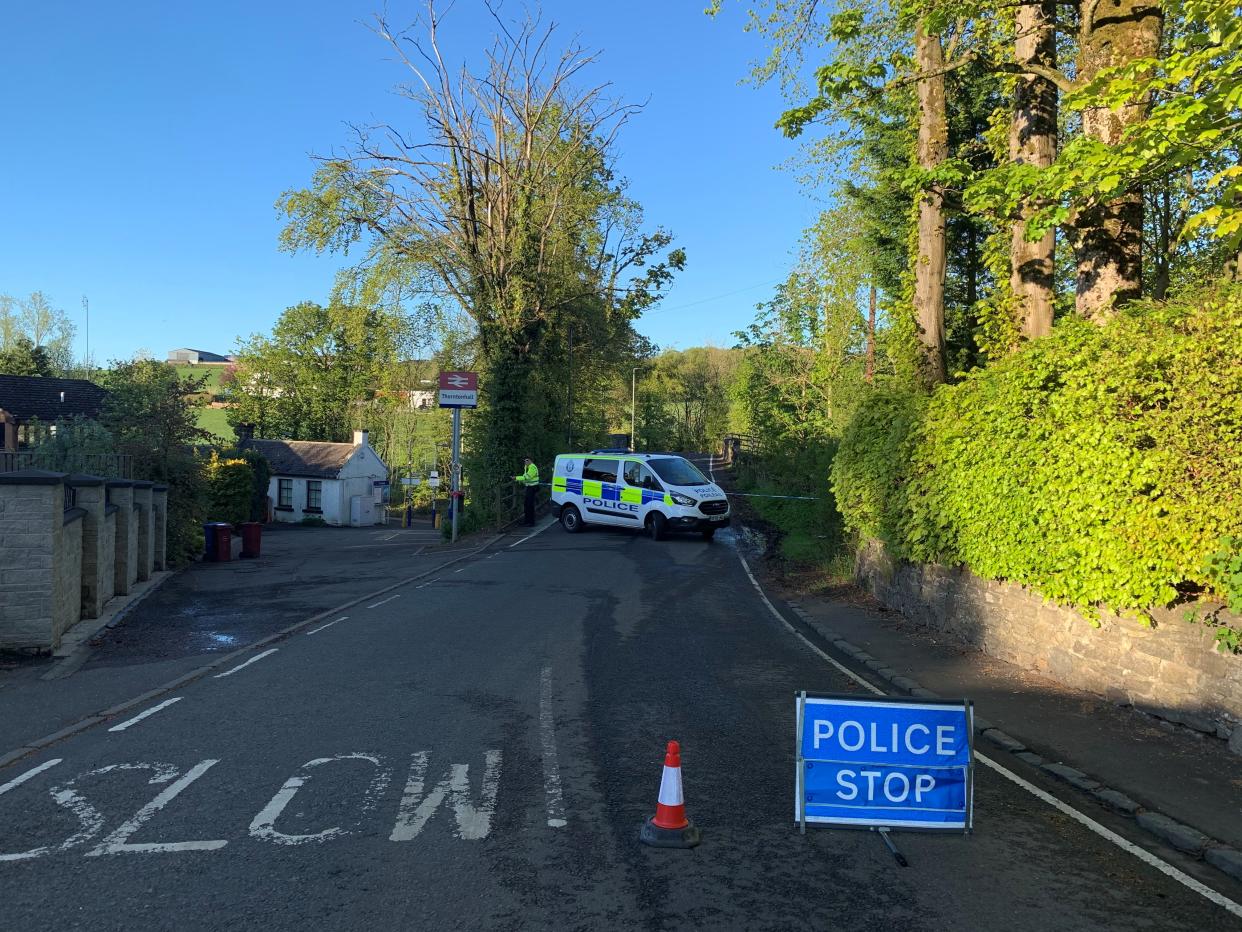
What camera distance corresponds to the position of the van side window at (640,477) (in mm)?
23734

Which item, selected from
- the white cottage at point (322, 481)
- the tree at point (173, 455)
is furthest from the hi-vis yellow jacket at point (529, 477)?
the white cottage at point (322, 481)

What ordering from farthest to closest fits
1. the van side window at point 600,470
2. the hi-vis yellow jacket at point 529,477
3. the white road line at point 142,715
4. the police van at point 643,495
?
the hi-vis yellow jacket at point 529,477 → the van side window at point 600,470 → the police van at point 643,495 → the white road line at point 142,715

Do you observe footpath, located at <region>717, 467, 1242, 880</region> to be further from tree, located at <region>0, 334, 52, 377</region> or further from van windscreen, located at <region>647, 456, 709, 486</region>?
tree, located at <region>0, 334, 52, 377</region>

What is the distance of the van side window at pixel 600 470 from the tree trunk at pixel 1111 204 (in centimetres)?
1469

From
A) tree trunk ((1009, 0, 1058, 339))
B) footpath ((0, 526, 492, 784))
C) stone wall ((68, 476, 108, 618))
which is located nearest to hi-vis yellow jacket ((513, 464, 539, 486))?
footpath ((0, 526, 492, 784))

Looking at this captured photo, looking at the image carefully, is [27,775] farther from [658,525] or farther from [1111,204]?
[658,525]

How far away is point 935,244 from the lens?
15.8 metres

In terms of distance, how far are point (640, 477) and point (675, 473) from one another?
92 centimetres

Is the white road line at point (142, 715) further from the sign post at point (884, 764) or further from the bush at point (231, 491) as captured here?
the bush at point (231, 491)

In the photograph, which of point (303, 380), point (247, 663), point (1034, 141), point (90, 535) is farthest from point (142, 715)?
point (303, 380)

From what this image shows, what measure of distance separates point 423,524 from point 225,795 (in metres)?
52.5

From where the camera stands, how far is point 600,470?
25047 mm

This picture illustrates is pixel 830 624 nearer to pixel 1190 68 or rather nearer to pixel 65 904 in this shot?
pixel 1190 68

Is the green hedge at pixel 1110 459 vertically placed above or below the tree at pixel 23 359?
below
